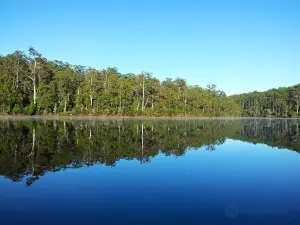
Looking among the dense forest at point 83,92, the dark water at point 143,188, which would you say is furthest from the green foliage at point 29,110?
the dark water at point 143,188

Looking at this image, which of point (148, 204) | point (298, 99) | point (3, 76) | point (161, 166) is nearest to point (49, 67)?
point (3, 76)

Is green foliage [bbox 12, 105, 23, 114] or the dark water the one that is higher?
green foliage [bbox 12, 105, 23, 114]

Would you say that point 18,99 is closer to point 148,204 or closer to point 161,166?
point 161,166

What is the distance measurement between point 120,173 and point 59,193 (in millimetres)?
3202

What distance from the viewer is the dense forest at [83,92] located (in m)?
62.9

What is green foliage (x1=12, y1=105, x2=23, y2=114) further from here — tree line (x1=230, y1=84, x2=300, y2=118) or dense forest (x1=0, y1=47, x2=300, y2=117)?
tree line (x1=230, y1=84, x2=300, y2=118)

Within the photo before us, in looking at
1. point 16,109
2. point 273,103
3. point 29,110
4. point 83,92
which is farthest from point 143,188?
point 273,103

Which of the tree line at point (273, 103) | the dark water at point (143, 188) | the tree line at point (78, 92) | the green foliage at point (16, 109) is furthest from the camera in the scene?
the tree line at point (273, 103)

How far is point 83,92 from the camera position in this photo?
72938 mm

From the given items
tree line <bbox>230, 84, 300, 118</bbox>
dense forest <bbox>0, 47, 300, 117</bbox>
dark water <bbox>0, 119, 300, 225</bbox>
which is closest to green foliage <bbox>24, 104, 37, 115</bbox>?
dense forest <bbox>0, 47, 300, 117</bbox>

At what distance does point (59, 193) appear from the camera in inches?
339

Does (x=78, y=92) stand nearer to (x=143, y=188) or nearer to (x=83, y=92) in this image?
(x=83, y=92)

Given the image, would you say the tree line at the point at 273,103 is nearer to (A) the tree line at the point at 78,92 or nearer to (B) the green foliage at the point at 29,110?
(A) the tree line at the point at 78,92

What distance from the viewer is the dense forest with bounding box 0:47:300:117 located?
62.9 metres
